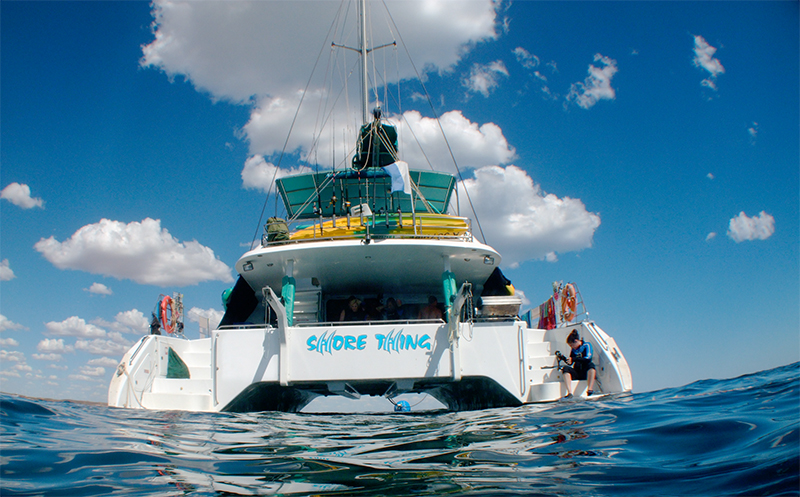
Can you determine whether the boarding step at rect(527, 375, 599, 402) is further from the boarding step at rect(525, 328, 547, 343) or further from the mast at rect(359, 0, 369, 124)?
the mast at rect(359, 0, 369, 124)

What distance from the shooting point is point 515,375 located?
6.13 meters

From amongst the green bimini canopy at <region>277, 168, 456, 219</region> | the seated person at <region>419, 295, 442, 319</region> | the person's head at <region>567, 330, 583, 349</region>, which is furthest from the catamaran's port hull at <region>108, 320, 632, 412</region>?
the green bimini canopy at <region>277, 168, 456, 219</region>

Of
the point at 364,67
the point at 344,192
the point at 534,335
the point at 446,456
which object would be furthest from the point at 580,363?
the point at 364,67

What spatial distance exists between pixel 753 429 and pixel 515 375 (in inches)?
138

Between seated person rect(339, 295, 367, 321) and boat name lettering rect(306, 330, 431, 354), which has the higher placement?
seated person rect(339, 295, 367, 321)

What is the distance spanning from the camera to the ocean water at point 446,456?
6.59ft

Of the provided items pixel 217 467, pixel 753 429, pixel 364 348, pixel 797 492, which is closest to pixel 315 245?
pixel 364 348

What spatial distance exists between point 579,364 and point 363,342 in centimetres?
300

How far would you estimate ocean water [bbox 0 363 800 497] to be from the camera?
6.59ft

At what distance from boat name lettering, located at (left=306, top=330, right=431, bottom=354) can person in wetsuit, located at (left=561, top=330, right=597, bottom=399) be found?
Answer: 192cm

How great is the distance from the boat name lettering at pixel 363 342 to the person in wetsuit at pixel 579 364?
1.92 m

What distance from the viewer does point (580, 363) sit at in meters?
6.20

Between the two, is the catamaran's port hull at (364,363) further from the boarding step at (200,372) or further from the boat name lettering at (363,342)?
the boarding step at (200,372)

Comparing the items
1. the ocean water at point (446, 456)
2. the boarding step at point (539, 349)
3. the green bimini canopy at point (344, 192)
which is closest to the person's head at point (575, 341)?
the boarding step at point (539, 349)
